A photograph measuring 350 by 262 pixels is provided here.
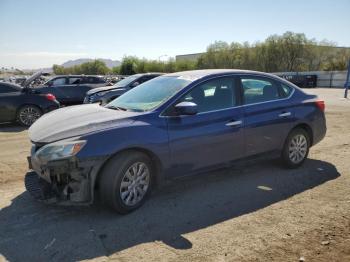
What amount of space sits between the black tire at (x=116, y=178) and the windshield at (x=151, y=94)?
2.49 ft

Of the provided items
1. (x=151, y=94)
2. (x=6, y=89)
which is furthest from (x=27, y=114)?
(x=151, y=94)

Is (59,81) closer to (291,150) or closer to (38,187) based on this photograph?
(291,150)

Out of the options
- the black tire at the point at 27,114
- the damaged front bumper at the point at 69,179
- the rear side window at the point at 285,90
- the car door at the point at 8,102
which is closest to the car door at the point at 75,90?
the black tire at the point at 27,114

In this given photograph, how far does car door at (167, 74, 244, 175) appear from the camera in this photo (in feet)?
15.3

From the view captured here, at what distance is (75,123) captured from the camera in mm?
4418

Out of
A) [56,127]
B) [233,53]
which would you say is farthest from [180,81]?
[233,53]

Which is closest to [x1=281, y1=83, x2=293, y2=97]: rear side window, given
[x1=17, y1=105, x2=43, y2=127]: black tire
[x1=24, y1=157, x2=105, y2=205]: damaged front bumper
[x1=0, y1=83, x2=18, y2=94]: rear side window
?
[x1=24, y1=157, x2=105, y2=205]: damaged front bumper

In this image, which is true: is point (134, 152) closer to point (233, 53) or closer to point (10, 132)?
point (10, 132)

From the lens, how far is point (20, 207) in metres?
4.57

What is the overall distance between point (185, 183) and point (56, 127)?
2090 mm

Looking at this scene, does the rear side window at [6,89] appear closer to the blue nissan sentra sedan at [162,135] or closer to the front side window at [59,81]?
the front side window at [59,81]

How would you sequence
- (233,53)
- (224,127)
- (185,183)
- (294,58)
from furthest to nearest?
(233,53), (294,58), (185,183), (224,127)

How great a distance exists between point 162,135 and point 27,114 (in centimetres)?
806

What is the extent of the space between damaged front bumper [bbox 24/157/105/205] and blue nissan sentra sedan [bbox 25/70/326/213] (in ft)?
0.03
